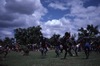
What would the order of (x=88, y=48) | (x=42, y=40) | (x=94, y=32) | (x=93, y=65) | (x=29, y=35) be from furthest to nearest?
1. (x=29, y=35)
2. (x=94, y=32)
3. (x=42, y=40)
4. (x=88, y=48)
5. (x=93, y=65)

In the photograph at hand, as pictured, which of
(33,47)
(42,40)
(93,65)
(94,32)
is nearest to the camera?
(93,65)

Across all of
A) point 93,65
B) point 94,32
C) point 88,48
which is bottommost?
point 93,65

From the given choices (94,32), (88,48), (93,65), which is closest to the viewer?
(93,65)

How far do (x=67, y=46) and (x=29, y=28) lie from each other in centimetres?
9680

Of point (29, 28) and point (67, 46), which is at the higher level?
point (29, 28)

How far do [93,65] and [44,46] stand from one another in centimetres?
1244

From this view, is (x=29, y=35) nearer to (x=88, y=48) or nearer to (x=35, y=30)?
(x=35, y=30)

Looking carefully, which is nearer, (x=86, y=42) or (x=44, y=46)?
(x=86, y=42)

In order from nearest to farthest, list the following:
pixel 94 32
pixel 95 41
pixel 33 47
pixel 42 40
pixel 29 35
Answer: pixel 42 40 < pixel 95 41 < pixel 33 47 < pixel 94 32 < pixel 29 35

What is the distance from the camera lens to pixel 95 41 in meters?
31.2

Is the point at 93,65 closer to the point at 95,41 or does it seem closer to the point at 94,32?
the point at 95,41

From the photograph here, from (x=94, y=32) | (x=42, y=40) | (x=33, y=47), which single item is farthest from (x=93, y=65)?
(x=94, y=32)

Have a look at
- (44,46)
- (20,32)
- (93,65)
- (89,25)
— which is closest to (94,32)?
(89,25)

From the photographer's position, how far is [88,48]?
63.6 ft
